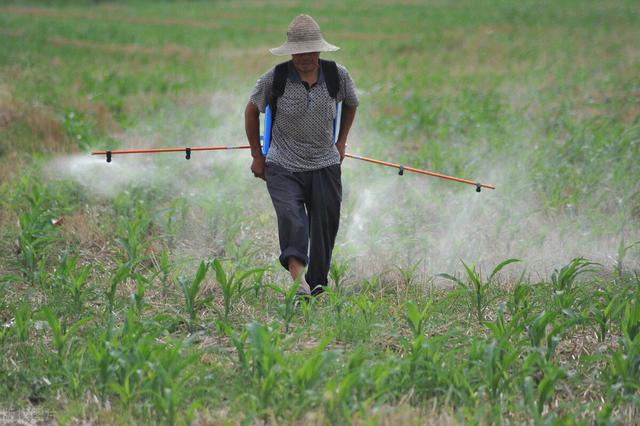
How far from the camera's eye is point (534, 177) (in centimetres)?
775

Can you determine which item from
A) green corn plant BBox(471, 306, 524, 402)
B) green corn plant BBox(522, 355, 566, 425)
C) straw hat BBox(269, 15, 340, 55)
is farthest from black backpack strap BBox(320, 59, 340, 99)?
green corn plant BBox(522, 355, 566, 425)

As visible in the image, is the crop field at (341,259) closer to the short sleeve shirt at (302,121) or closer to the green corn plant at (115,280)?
the green corn plant at (115,280)

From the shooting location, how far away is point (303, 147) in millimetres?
5102

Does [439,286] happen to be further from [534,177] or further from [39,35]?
[39,35]

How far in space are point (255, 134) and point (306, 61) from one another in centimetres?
57

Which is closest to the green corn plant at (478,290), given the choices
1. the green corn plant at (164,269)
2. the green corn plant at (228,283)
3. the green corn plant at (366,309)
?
the green corn plant at (366,309)

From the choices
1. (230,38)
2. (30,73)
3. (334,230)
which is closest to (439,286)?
(334,230)

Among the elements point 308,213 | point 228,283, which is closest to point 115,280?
point 228,283

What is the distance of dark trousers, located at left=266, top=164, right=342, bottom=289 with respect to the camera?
5.07 m

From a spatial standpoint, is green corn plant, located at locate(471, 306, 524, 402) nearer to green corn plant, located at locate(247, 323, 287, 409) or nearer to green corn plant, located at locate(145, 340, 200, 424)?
green corn plant, located at locate(247, 323, 287, 409)

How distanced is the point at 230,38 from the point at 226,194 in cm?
1522

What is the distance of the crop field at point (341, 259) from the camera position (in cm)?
392

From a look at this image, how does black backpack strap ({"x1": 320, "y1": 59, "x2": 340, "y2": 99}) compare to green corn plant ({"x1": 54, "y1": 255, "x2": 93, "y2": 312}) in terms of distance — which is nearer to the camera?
green corn plant ({"x1": 54, "y1": 255, "x2": 93, "y2": 312})

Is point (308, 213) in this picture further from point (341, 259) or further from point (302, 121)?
point (341, 259)
